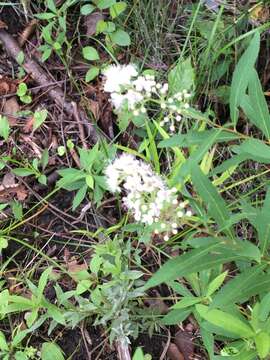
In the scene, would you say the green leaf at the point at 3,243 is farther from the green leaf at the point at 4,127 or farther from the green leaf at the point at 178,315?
the green leaf at the point at 178,315

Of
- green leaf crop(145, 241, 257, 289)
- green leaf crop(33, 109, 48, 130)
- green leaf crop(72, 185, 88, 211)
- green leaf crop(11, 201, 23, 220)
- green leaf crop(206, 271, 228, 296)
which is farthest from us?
green leaf crop(33, 109, 48, 130)

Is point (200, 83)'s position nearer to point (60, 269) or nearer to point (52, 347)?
point (60, 269)

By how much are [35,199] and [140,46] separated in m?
0.78

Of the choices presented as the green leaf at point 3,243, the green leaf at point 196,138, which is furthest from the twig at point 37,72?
the green leaf at point 196,138

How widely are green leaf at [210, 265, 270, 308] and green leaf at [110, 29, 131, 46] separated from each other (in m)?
1.22

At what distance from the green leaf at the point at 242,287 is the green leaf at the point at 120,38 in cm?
122

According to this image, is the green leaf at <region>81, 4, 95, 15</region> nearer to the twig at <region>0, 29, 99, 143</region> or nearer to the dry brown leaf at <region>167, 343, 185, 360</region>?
the twig at <region>0, 29, 99, 143</region>

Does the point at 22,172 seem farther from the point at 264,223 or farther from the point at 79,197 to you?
the point at 264,223

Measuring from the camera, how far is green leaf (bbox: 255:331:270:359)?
4.83 ft

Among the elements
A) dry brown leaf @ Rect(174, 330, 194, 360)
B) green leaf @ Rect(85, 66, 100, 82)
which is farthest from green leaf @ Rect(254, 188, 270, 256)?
green leaf @ Rect(85, 66, 100, 82)

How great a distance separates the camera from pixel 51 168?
8.08 ft

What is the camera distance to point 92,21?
2564 mm

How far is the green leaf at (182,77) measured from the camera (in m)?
2.18

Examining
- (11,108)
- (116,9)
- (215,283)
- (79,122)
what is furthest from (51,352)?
(116,9)
